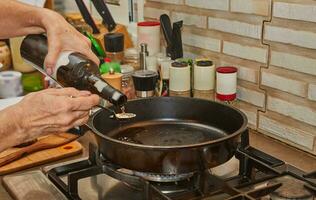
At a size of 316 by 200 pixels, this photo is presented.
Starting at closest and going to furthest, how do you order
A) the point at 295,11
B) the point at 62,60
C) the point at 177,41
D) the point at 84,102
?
the point at 84,102 < the point at 62,60 < the point at 295,11 < the point at 177,41

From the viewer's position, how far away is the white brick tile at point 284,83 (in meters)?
1.20

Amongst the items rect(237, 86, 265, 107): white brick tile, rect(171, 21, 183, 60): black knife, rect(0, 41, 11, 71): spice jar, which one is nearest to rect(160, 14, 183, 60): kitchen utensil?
rect(171, 21, 183, 60): black knife

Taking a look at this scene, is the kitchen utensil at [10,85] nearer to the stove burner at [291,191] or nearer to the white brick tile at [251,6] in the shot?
the white brick tile at [251,6]

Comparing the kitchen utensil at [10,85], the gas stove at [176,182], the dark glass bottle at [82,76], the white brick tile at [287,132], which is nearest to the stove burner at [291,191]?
the gas stove at [176,182]

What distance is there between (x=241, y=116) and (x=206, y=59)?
434mm

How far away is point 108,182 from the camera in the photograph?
41.2 inches

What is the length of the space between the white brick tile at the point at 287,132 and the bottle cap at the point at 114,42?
1.99 ft

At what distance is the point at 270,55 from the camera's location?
1.27 meters

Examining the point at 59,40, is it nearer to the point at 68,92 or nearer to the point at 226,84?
the point at 68,92

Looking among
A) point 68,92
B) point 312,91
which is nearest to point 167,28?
point 312,91

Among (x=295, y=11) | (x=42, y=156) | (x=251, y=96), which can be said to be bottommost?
(x=42, y=156)

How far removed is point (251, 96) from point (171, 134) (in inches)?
13.3

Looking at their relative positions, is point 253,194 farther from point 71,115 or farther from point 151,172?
point 71,115

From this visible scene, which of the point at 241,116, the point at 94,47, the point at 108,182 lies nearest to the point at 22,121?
the point at 108,182
